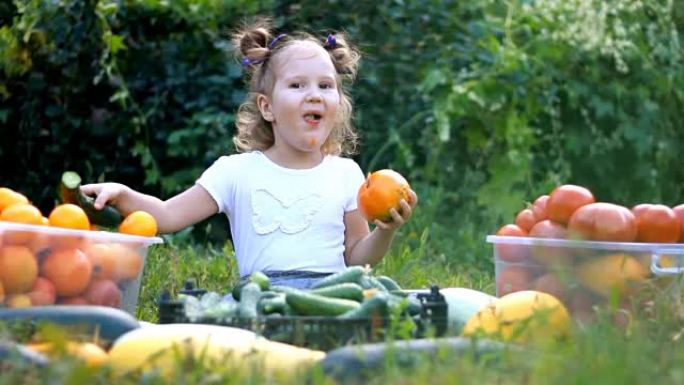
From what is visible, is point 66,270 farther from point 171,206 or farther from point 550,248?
point 550,248

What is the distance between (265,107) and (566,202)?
1258mm

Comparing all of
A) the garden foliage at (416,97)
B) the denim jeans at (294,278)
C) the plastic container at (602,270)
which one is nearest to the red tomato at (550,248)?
the plastic container at (602,270)

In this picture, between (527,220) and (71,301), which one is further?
(527,220)

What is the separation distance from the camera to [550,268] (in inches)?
133

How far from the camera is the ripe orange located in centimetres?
365

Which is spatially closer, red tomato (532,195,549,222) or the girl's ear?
red tomato (532,195,549,222)

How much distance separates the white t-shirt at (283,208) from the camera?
4094mm

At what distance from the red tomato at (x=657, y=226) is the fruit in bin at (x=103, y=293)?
1.44 metres

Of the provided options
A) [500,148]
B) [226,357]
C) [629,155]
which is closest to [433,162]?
[500,148]

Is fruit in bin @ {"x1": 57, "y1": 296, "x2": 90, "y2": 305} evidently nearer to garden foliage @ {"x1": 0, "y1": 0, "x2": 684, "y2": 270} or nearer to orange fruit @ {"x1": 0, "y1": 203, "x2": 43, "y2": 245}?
orange fruit @ {"x1": 0, "y1": 203, "x2": 43, "y2": 245}

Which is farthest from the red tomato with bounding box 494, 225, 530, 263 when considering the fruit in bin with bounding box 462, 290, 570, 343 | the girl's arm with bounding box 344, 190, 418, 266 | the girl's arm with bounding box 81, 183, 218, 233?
the girl's arm with bounding box 81, 183, 218, 233

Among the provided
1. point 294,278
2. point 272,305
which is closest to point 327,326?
point 272,305

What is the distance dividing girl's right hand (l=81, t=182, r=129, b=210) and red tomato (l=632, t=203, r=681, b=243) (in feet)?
5.17

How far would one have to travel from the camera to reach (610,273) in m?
3.29
